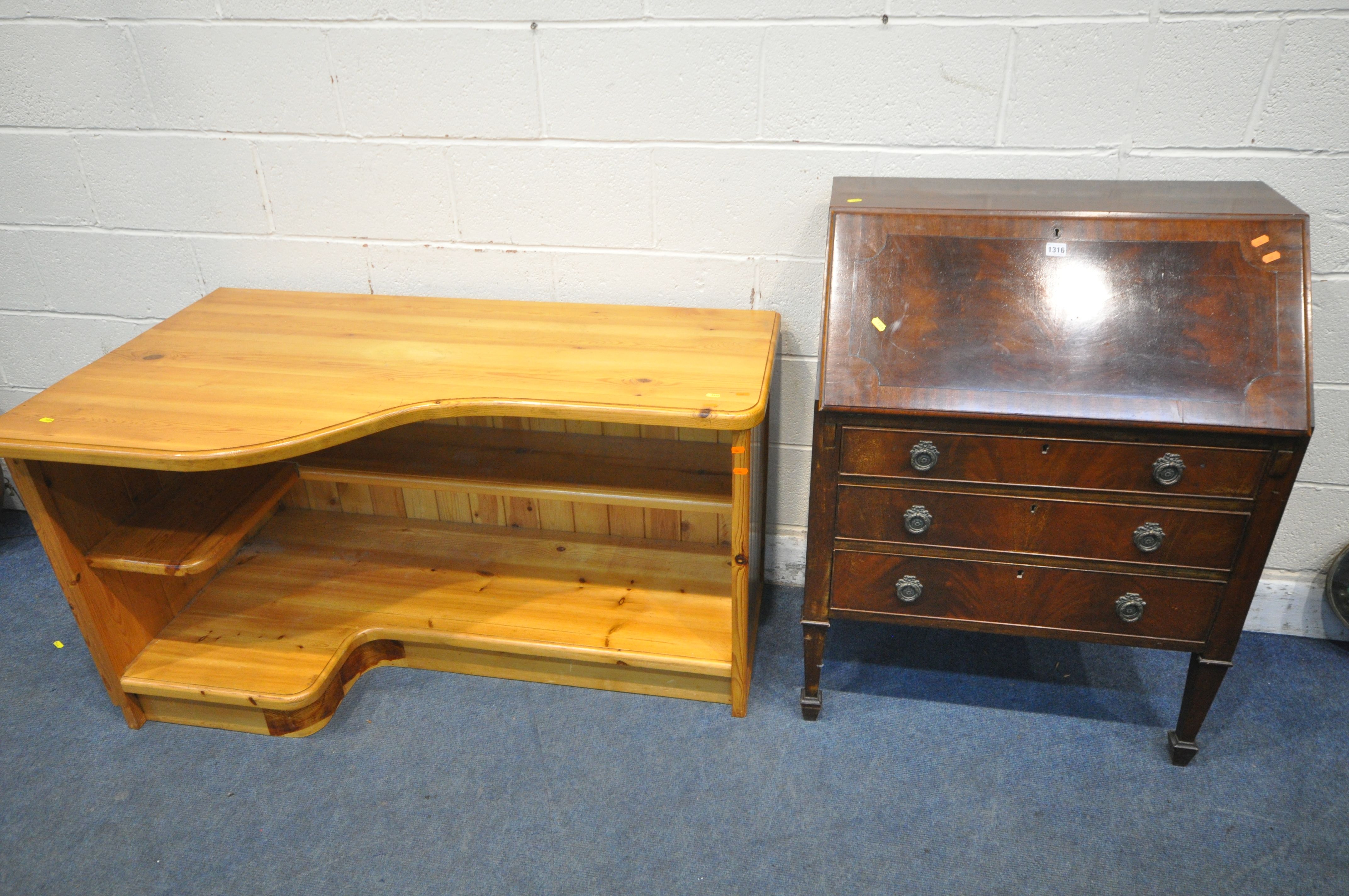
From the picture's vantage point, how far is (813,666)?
191 cm

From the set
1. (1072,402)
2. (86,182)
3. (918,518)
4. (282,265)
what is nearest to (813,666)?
(918,518)

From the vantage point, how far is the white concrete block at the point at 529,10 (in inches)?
72.3

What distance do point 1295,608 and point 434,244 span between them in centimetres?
234

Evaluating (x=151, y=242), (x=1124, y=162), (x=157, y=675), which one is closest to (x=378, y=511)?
(x=157, y=675)

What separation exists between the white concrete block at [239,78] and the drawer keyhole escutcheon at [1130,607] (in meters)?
1.98

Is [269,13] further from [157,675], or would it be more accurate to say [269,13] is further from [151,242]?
[157,675]

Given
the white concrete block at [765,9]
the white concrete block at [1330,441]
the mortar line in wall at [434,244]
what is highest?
the white concrete block at [765,9]

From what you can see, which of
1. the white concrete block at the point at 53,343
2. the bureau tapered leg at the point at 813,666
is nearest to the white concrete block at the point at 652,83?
the bureau tapered leg at the point at 813,666

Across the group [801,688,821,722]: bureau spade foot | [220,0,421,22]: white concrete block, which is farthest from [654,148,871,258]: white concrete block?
[801,688,821,722]: bureau spade foot

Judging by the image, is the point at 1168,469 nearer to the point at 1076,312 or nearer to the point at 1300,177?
the point at 1076,312

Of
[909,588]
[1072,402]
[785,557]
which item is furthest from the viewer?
[785,557]

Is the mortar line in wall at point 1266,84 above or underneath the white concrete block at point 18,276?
above

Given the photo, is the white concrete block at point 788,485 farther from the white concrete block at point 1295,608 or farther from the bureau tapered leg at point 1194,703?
the white concrete block at point 1295,608

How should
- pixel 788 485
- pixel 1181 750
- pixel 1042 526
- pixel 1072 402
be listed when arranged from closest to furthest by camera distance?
1. pixel 1072 402
2. pixel 1042 526
3. pixel 1181 750
4. pixel 788 485
